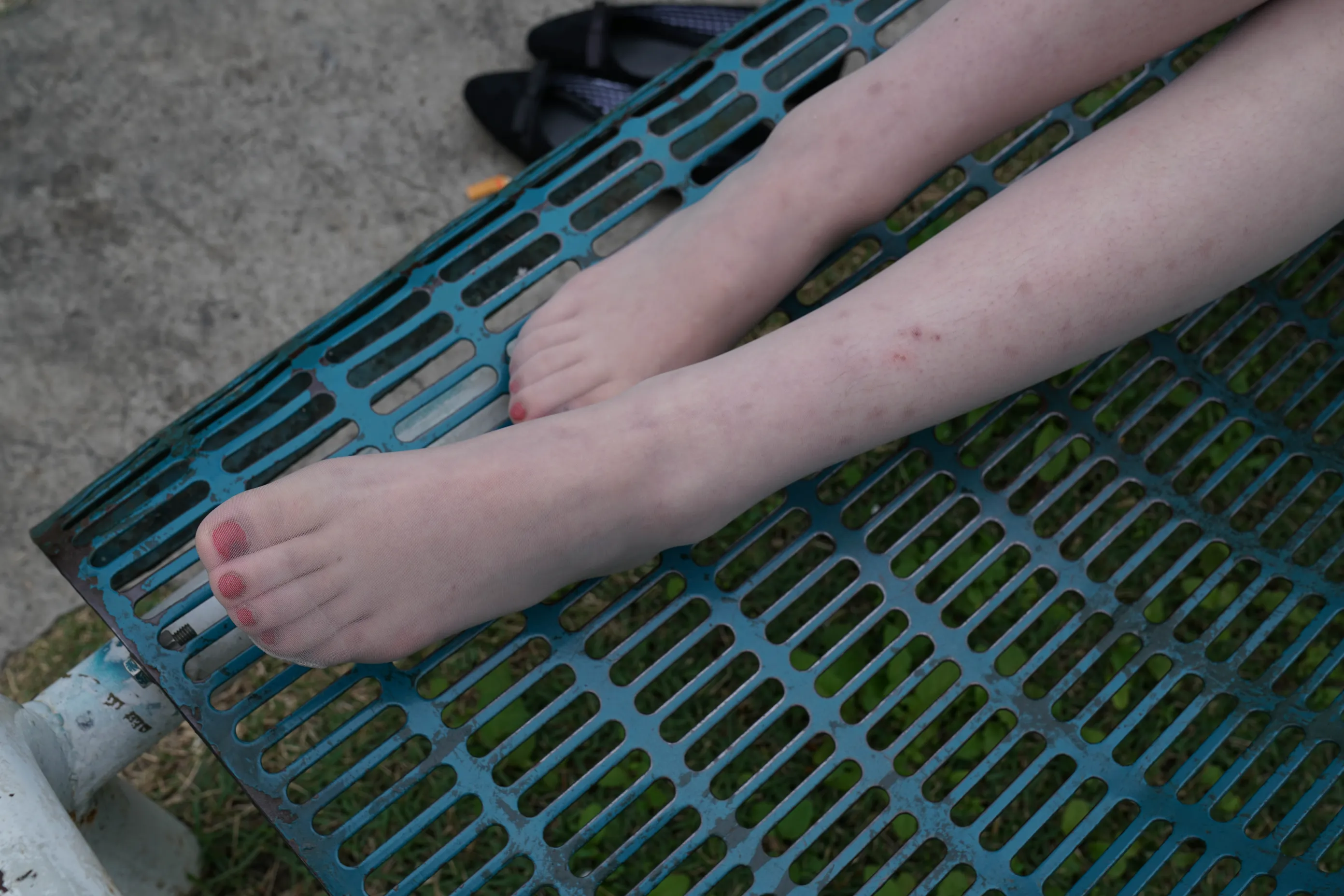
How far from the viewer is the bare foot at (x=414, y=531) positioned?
792mm

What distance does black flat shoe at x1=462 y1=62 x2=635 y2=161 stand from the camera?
1.46m

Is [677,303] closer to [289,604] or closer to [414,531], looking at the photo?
[414,531]

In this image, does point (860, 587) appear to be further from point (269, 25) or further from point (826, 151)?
point (269, 25)

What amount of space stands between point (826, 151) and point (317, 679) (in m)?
0.95

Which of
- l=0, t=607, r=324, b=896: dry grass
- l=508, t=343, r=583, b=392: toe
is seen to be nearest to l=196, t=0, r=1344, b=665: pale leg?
l=508, t=343, r=583, b=392: toe

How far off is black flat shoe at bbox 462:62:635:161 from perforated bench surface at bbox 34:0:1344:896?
0.77 ft

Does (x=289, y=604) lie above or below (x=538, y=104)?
below

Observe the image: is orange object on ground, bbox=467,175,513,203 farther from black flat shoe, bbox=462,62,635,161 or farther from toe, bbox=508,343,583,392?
toe, bbox=508,343,583,392

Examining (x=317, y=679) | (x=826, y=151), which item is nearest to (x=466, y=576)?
(x=826, y=151)

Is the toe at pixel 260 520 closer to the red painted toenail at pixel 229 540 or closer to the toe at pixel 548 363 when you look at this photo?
the red painted toenail at pixel 229 540

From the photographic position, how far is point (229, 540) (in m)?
0.78

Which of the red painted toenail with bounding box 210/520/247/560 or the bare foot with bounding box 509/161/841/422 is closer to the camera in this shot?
the red painted toenail with bounding box 210/520/247/560

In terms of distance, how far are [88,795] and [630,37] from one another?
1.22 m

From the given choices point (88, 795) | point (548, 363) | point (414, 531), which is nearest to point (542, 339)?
point (548, 363)
